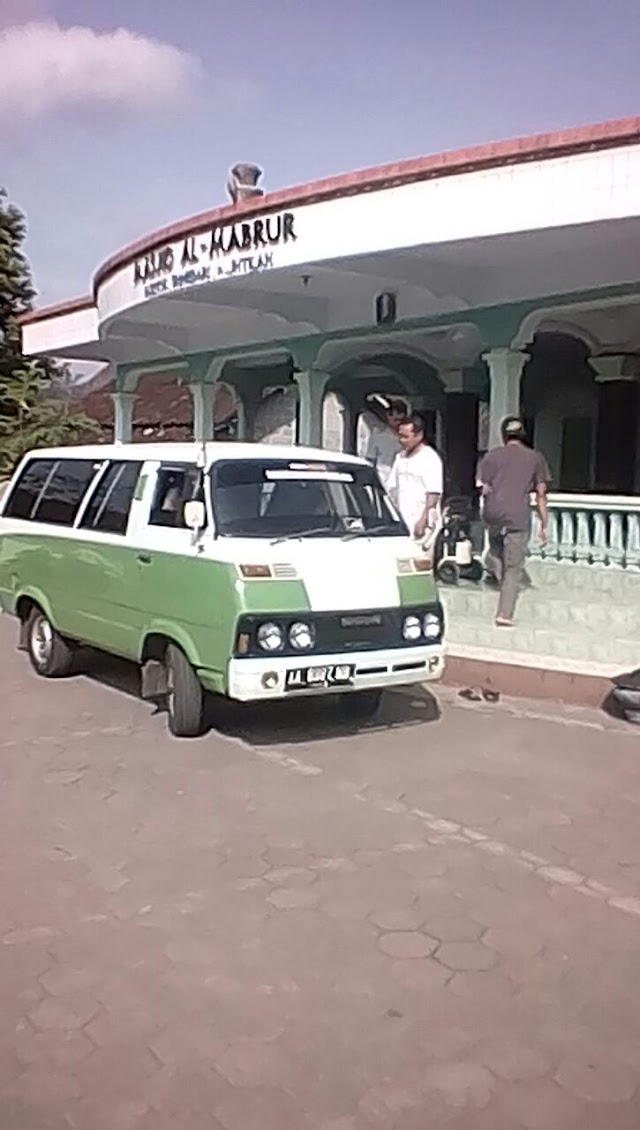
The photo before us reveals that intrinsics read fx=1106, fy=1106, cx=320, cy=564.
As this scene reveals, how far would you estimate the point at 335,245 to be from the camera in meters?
9.98

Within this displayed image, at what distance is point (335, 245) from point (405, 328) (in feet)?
11.2

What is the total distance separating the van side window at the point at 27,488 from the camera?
29.3ft

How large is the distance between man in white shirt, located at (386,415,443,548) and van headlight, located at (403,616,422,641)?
2357mm

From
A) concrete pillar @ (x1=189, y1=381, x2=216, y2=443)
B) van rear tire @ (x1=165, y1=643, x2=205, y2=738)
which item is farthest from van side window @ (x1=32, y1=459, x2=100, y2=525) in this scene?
concrete pillar @ (x1=189, y1=381, x2=216, y2=443)

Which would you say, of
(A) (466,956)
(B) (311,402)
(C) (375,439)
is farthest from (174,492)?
(C) (375,439)

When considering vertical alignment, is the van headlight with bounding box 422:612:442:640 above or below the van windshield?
below

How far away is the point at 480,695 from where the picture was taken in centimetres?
809

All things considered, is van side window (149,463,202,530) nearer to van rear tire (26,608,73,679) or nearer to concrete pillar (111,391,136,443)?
van rear tire (26,608,73,679)

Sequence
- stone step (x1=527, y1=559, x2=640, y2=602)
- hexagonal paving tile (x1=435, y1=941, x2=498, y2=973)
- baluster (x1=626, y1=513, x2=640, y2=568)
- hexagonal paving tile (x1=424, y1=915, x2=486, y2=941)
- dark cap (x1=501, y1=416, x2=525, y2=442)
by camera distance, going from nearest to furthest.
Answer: hexagonal paving tile (x1=435, y1=941, x2=498, y2=973)
hexagonal paving tile (x1=424, y1=915, x2=486, y2=941)
dark cap (x1=501, y1=416, x2=525, y2=442)
stone step (x1=527, y1=559, x2=640, y2=602)
baluster (x1=626, y1=513, x2=640, y2=568)

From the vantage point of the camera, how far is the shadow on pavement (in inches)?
275

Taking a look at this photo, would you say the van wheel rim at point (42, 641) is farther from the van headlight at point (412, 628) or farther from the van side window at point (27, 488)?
the van headlight at point (412, 628)

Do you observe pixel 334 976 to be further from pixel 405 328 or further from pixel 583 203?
pixel 405 328

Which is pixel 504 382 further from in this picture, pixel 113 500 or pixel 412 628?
pixel 412 628

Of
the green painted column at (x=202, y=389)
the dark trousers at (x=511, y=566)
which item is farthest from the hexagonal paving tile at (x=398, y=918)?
the green painted column at (x=202, y=389)
